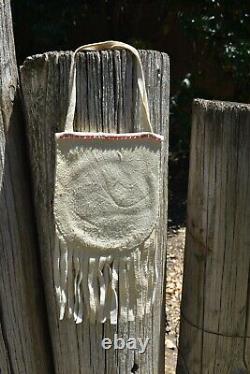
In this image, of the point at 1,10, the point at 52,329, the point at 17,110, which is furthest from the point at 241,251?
the point at 1,10

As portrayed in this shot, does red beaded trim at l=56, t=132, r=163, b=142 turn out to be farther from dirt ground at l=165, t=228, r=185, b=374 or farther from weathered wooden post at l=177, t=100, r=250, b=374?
dirt ground at l=165, t=228, r=185, b=374

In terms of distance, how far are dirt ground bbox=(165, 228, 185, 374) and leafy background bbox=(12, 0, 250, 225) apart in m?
0.38

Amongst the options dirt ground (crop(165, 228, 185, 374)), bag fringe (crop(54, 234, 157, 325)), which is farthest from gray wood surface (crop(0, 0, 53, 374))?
dirt ground (crop(165, 228, 185, 374))

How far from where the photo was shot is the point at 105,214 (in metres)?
1.38

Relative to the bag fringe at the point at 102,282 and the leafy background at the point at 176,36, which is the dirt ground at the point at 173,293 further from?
the bag fringe at the point at 102,282

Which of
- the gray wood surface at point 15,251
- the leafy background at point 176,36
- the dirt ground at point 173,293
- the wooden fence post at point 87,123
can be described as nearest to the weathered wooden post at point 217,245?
the wooden fence post at point 87,123

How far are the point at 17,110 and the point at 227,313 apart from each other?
2.60 ft

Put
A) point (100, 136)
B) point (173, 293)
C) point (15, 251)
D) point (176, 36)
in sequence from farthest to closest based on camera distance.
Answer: point (176, 36), point (173, 293), point (15, 251), point (100, 136)

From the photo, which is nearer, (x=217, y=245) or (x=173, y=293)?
(x=217, y=245)

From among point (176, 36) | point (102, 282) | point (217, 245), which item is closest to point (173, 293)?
point (217, 245)

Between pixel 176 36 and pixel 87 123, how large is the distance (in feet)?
14.2

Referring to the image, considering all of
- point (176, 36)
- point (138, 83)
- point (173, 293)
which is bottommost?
point (173, 293)

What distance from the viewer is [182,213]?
15.1 feet

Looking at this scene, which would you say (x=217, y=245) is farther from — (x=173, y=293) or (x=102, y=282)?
(x=173, y=293)
